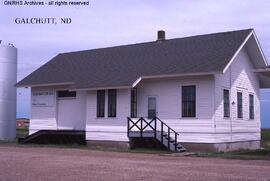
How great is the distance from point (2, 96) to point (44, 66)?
3.83 metres

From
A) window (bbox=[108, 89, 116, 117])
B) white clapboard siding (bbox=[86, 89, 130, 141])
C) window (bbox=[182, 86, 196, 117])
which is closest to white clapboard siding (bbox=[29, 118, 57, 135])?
white clapboard siding (bbox=[86, 89, 130, 141])

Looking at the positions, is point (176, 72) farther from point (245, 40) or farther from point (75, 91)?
point (75, 91)

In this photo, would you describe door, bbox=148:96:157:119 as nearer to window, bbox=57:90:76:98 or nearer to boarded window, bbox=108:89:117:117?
boarded window, bbox=108:89:117:117

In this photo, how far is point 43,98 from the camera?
1272 inches

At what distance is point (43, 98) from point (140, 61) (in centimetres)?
757

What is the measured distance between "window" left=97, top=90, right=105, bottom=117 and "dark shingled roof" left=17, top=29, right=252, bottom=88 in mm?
735

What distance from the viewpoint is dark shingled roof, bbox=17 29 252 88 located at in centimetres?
2552

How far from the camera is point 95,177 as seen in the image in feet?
43.0

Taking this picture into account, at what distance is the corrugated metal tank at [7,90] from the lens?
35844 mm

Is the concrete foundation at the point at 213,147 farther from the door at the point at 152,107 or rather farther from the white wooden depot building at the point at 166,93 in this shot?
the door at the point at 152,107

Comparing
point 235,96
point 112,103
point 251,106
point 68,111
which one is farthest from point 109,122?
point 251,106

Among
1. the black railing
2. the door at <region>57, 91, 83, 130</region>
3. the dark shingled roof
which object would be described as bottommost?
the black railing

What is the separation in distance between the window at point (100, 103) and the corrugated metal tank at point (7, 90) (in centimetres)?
1049

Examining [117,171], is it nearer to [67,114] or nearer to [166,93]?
[166,93]
